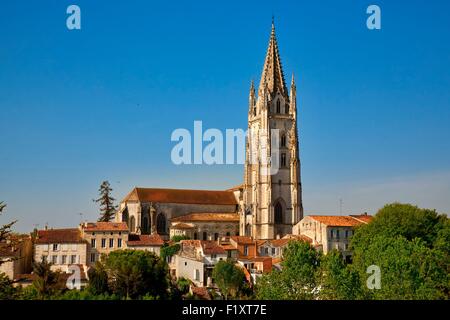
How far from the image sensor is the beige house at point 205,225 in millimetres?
78938

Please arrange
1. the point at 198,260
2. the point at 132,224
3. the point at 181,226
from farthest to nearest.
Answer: the point at 132,224
the point at 181,226
the point at 198,260

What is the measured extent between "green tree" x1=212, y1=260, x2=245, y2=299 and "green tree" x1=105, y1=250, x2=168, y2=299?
14.0ft

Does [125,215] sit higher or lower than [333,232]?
higher

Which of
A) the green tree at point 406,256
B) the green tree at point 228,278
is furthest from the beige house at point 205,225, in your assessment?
the green tree at point 228,278

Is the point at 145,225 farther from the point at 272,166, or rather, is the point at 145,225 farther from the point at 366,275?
the point at 366,275

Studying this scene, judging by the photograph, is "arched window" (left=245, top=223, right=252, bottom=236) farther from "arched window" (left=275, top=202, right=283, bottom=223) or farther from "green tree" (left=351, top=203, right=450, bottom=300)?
"green tree" (left=351, top=203, right=450, bottom=300)

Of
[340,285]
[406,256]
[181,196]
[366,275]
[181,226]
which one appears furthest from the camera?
[181,196]

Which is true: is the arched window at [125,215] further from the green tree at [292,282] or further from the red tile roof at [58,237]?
the green tree at [292,282]

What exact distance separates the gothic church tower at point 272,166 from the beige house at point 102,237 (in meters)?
22.1

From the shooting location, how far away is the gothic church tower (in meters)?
81.9

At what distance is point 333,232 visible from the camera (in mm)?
68500

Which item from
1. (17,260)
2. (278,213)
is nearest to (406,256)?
(17,260)

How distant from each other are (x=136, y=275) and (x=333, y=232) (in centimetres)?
2798
